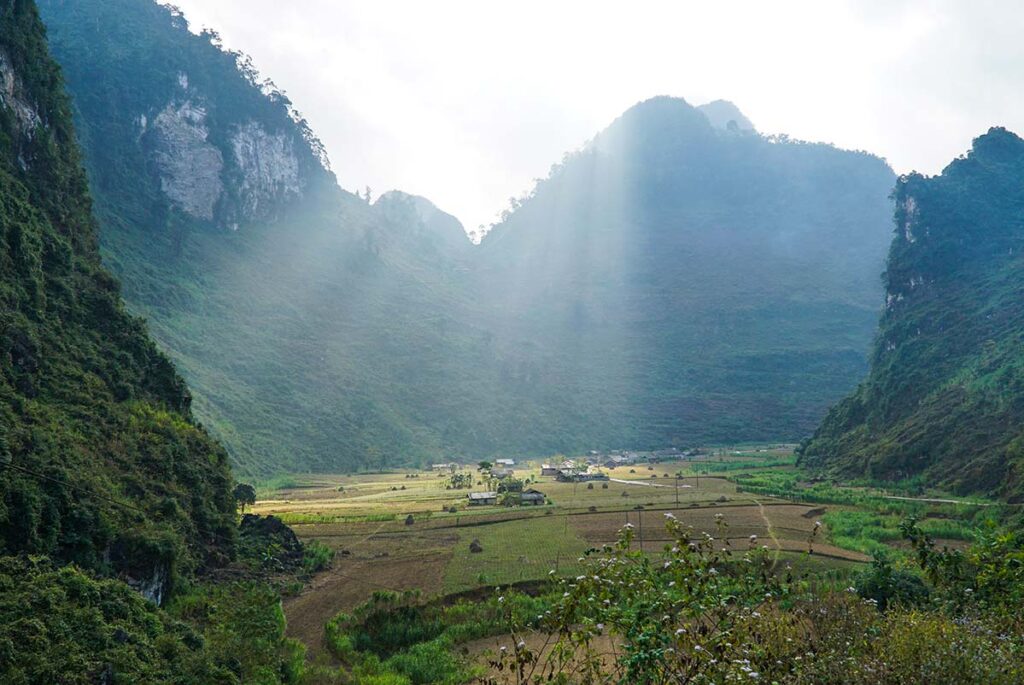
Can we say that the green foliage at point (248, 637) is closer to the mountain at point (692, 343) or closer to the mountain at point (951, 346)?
the mountain at point (951, 346)

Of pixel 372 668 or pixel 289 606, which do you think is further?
pixel 289 606

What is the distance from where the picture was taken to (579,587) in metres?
6.93

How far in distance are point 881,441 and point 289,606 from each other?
64.3 m

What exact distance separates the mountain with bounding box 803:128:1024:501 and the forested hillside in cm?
4567

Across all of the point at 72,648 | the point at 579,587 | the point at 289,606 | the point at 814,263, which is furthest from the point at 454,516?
the point at 814,263

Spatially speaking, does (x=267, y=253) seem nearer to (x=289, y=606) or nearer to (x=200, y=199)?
(x=200, y=199)

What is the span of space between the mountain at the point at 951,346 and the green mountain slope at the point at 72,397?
4964 cm

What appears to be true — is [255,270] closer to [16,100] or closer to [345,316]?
[345,316]

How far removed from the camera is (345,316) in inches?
5059

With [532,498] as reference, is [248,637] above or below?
above

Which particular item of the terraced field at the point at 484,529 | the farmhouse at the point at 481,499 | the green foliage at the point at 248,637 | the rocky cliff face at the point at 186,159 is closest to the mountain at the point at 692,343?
the terraced field at the point at 484,529

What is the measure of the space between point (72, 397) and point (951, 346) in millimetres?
87418

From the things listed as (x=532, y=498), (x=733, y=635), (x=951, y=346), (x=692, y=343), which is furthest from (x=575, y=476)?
(x=692, y=343)

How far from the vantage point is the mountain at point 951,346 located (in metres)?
51.2
